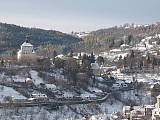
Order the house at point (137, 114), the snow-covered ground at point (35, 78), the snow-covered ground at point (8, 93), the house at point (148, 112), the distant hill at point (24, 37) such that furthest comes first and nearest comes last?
the distant hill at point (24, 37)
the snow-covered ground at point (35, 78)
the snow-covered ground at point (8, 93)
the house at point (148, 112)
the house at point (137, 114)

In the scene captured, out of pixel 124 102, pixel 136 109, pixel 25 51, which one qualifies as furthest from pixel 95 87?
pixel 136 109

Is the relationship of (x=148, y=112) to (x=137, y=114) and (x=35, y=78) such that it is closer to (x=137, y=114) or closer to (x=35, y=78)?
(x=137, y=114)

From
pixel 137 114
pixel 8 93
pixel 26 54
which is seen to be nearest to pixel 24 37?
pixel 26 54

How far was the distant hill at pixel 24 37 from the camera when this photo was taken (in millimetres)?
97062

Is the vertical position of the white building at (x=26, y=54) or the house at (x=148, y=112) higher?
the white building at (x=26, y=54)

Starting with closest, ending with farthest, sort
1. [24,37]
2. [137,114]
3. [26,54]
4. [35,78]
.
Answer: [137,114] → [35,78] → [26,54] → [24,37]

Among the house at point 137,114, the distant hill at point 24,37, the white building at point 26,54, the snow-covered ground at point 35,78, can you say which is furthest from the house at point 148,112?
the distant hill at point 24,37

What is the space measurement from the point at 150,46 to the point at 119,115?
62.4 meters

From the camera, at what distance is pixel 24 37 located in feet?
357

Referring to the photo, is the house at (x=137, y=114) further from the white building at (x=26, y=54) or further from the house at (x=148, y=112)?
the white building at (x=26, y=54)

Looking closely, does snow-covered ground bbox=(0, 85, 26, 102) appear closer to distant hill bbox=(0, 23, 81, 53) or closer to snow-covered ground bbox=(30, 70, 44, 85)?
snow-covered ground bbox=(30, 70, 44, 85)

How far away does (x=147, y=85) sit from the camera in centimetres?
6731

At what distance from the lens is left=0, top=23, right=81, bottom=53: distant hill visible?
9706 cm


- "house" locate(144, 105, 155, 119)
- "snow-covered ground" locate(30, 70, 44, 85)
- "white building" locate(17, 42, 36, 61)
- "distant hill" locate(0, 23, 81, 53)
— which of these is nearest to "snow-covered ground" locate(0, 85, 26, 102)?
"snow-covered ground" locate(30, 70, 44, 85)
